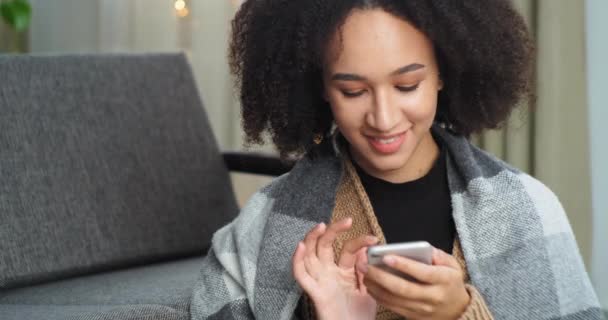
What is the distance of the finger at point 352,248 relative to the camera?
1.24m

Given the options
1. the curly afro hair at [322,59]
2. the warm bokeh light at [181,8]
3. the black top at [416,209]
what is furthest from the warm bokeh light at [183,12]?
the black top at [416,209]

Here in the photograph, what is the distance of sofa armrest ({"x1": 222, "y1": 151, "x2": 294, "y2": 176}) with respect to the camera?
2.17 meters

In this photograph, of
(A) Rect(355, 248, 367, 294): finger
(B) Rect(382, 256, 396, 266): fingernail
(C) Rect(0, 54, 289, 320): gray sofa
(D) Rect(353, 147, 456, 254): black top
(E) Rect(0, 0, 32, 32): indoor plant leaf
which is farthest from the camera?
(E) Rect(0, 0, 32, 32): indoor plant leaf

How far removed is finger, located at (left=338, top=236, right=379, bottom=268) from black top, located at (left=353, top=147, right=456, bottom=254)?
0.30 ft

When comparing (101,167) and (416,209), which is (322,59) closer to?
(416,209)

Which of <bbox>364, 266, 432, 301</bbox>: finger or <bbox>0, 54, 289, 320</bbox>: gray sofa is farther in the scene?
<bbox>0, 54, 289, 320</bbox>: gray sofa

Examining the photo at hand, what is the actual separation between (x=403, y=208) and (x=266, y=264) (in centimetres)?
22

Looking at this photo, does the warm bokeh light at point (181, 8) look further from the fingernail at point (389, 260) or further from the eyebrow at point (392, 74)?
the fingernail at point (389, 260)

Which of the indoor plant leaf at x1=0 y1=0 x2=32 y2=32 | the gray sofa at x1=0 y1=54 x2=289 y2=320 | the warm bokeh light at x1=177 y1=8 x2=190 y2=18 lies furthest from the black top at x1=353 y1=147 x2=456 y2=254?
the indoor plant leaf at x1=0 y1=0 x2=32 y2=32

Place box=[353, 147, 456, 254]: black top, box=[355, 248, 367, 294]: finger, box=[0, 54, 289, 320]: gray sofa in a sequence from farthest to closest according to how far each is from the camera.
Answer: box=[0, 54, 289, 320]: gray sofa < box=[353, 147, 456, 254]: black top < box=[355, 248, 367, 294]: finger

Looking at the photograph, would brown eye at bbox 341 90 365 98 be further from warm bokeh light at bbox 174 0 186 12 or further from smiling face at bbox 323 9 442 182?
warm bokeh light at bbox 174 0 186 12

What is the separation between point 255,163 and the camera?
2250 mm

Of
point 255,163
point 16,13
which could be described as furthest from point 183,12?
point 255,163

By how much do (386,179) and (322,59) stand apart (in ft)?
0.70
